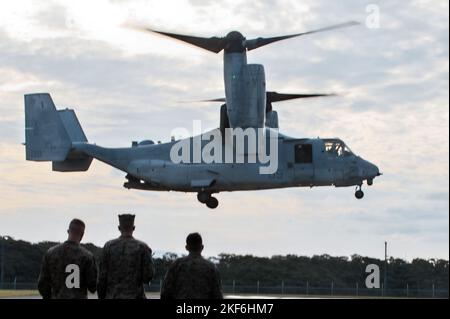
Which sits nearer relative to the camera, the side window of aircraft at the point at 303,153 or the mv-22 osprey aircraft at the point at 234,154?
the mv-22 osprey aircraft at the point at 234,154

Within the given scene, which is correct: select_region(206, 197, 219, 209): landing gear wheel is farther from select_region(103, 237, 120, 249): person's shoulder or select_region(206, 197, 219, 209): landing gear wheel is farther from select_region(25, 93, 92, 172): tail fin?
select_region(103, 237, 120, 249): person's shoulder

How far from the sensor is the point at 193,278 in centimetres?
1245

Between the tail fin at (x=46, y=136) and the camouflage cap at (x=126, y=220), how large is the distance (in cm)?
4206

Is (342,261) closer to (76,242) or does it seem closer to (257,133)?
(257,133)

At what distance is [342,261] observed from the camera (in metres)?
62.4

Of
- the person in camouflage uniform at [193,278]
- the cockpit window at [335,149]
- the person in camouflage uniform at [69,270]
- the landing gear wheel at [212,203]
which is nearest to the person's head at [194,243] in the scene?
the person in camouflage uniform at [193,278]

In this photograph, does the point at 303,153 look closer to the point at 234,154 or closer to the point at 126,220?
the point at 234,154

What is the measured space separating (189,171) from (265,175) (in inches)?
174

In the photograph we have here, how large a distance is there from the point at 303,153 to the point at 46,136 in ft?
51.5

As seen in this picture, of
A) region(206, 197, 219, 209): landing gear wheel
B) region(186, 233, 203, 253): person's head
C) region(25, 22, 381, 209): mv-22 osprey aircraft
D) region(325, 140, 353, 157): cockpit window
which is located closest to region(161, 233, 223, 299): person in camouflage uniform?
region(186, 233, 203, 253): person's head

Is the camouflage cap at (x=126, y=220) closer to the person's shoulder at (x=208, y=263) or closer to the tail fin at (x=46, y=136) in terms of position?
the person's shoulder at (x=208, y=263)

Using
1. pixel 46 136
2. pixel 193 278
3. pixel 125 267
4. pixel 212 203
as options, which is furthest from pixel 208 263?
pixel 46 136

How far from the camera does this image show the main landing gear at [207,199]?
50469 millimetres
